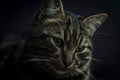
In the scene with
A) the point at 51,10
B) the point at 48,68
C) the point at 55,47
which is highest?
the point at 51,10

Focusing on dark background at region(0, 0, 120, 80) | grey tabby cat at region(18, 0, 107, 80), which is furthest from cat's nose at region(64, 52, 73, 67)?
dark background at region(0, 0, 120, 80)

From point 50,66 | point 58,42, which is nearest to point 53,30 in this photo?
point 58,42

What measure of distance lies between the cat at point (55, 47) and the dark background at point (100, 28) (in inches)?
2.3

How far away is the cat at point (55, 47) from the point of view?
6.31 ft

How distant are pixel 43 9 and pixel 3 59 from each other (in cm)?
33

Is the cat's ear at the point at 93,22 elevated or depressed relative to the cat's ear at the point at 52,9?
depressed

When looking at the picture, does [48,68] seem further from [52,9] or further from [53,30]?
[52,9]

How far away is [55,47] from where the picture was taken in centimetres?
192

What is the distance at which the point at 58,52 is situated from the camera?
1925mm

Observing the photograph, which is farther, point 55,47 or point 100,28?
point 100,28

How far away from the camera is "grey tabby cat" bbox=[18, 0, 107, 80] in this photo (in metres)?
1.92

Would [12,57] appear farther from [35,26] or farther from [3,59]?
[35,26]

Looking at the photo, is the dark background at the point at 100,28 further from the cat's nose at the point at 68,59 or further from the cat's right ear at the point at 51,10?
the cat's nose at the point at 68,59

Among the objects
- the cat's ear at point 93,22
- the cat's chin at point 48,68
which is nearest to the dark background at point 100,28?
the cat's ear at point 93,22
